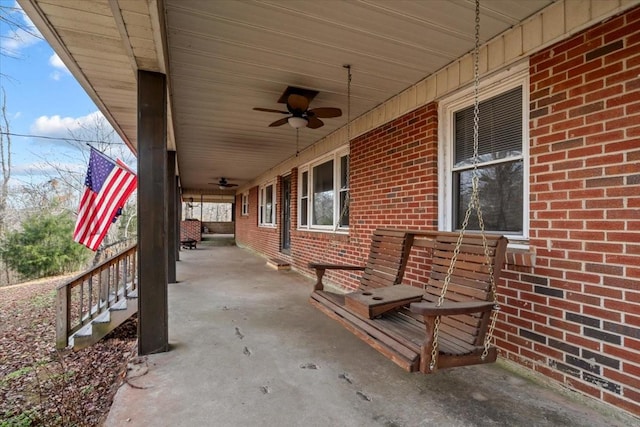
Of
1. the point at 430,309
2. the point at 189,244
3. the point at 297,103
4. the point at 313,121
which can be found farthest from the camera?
the point at 189,244

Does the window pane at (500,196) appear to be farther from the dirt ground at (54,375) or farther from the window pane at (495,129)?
the dirt ground at (54,375)

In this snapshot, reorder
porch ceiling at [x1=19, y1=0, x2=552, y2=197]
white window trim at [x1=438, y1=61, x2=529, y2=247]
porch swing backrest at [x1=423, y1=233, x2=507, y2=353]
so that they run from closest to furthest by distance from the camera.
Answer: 1. porch swing backrest at [x1=423, y1=233, x2=507, y2=353]
2. porch ceiling at [x1=19, y1=0, x2=552, y2=197]
3. white window trim at [x1=438, y1=61, x2=529, y2=247]

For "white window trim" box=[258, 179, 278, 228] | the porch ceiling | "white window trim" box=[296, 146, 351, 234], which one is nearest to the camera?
the porch ceiling

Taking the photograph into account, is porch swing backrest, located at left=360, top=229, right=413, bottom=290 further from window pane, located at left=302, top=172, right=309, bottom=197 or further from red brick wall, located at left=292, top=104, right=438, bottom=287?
window pane, located at left=302, top=172, right=309, bottom=197

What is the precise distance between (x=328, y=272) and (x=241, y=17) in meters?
4.24

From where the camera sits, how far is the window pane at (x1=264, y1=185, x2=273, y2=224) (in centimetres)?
1027

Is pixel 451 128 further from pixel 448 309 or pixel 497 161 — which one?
pixel 448 309

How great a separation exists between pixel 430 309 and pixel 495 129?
201 centimetres

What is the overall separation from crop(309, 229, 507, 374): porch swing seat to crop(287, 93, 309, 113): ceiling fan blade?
1833 mm

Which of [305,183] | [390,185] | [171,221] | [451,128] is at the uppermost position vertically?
[451,128]

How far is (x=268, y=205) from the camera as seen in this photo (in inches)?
417

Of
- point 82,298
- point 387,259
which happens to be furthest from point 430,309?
point 82,298

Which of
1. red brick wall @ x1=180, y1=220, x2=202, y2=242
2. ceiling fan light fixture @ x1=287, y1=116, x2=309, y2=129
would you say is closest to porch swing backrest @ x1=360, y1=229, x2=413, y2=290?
ceiling fan light fixture @ x1=287, y1=116, x2=309, y2=129

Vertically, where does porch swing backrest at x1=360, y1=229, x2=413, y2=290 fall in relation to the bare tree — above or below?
below
